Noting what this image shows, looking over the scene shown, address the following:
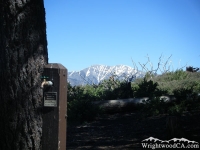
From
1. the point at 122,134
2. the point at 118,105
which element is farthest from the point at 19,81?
the point at 118,105

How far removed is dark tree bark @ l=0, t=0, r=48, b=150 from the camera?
2396mm

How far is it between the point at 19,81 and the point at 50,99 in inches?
14.8

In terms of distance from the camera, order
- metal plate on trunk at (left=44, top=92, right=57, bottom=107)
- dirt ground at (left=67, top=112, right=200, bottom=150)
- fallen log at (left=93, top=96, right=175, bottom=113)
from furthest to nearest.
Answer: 1. fallen log at (left=93, top=96, right=175, bottom=113)
2. dirt ground at (left=67, top=112, right=200, bottom=150)
3. metal plate on trunk at (left=44, top=92, right=57, bottom=107)

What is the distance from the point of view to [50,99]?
236cm

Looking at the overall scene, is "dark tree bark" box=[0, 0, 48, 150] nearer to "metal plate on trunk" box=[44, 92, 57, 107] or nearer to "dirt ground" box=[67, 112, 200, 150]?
"metal plate on trunk" box=[44, 92, 57, 107]

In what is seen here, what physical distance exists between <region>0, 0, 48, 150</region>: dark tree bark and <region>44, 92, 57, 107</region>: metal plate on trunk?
9cm

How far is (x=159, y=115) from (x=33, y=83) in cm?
802

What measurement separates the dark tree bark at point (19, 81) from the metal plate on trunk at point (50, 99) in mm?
91

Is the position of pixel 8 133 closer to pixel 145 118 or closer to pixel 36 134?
pixel 36 134

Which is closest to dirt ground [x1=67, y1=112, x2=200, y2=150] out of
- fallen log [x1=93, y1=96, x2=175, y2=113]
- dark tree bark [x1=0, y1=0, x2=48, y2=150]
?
fallen log [x1=93, y1=96, x2=175, y2=113]

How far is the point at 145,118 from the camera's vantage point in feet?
31.1

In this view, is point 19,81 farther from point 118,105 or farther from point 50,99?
point 118,105

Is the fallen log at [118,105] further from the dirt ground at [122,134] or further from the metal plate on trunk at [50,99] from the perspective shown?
the metal plate on trunk at [50,99]

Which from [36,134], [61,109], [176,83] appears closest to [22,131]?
[36,134]
